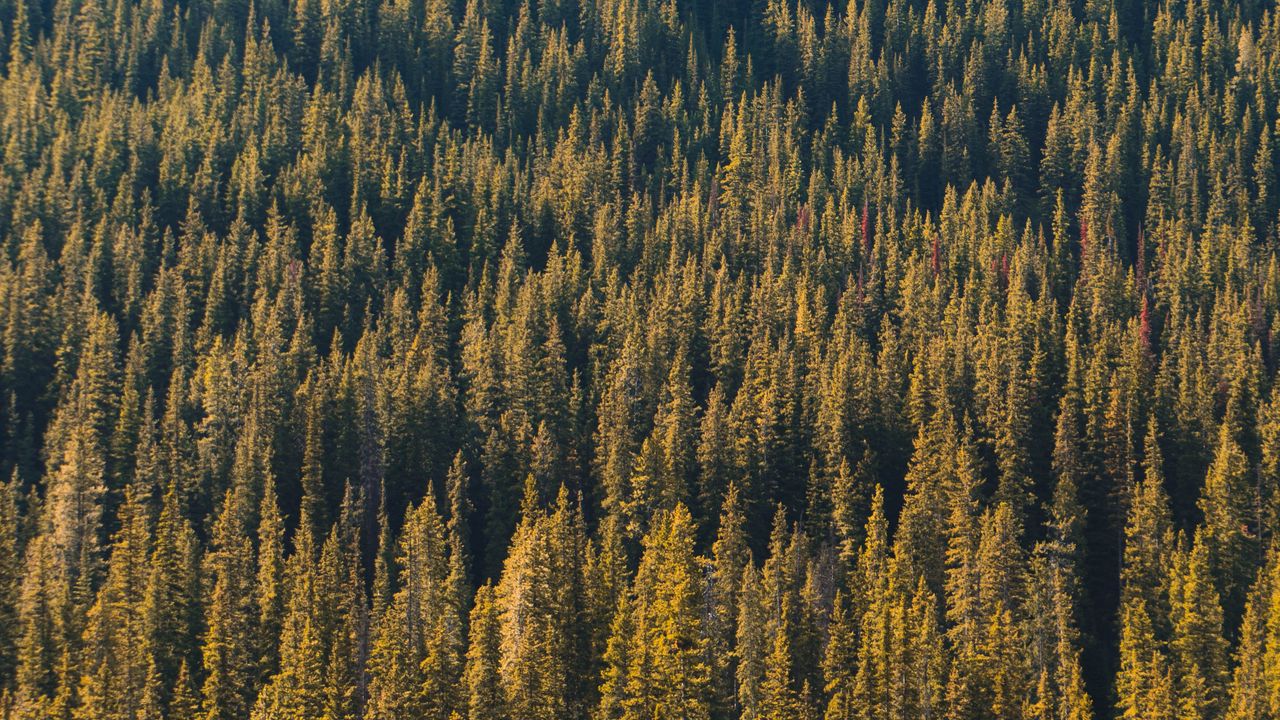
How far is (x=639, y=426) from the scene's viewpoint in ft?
433

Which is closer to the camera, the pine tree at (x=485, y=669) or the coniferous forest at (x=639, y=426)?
the pine tree at (x=485, y=669)

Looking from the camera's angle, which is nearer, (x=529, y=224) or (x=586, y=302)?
(x=586, y=302)

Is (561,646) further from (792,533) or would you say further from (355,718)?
(792,533)

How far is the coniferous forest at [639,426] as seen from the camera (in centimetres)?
9862

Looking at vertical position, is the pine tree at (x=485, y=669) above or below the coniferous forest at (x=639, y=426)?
below

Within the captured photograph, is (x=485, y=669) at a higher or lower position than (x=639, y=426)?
lower

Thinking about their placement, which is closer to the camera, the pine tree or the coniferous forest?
the pine tree

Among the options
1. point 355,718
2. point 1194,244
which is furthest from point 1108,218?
point 355,718

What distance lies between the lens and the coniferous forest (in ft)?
324

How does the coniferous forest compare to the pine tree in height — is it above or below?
above

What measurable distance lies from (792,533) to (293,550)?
130ft

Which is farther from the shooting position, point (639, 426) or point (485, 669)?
point (639, 426)

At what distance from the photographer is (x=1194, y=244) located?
6550 inches

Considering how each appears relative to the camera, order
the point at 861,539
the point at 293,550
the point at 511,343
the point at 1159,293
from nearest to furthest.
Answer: the point at 861,539, the point at 293,550, the point at 511,343, the point at 1159,293
